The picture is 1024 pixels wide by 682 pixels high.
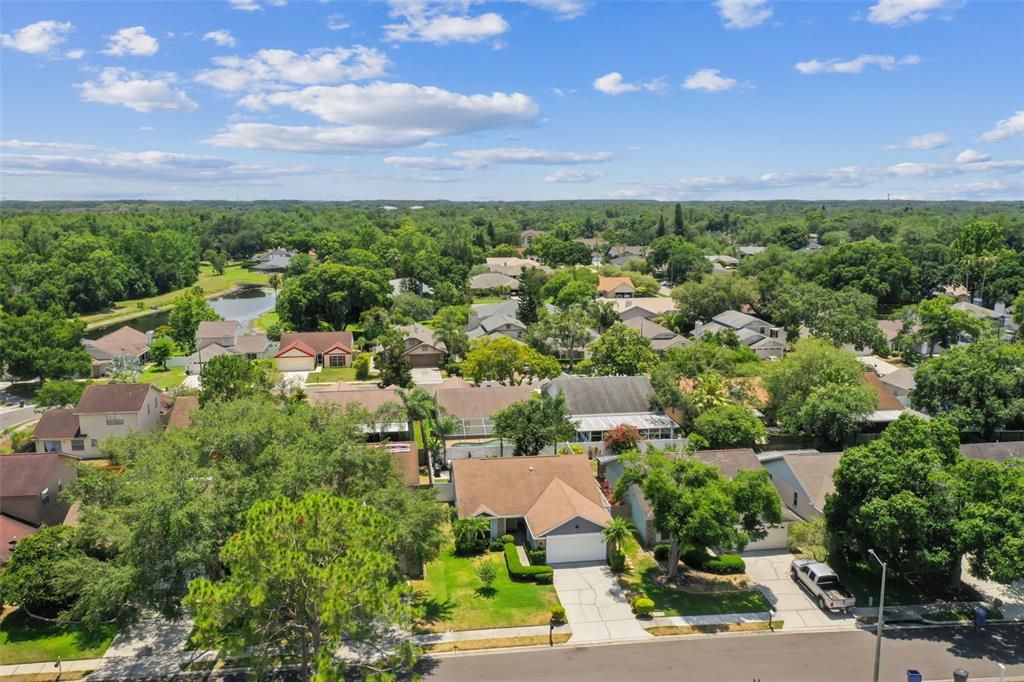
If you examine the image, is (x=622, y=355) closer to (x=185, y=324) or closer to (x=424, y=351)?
(x=424, y=351)

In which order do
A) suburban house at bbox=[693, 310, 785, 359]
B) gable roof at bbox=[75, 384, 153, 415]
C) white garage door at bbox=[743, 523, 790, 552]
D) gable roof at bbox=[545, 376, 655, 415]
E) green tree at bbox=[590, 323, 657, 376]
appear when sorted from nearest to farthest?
1. white garage door at bbox=[743, 523, 790, 552]
2. gable roof at bbox=[75, 384, 153, 415]
3. gable roof at bbox=[545, 376, 655, 415]
4. green tree at bbox=[590, 323, 657, 376]
5. suburban house at bbox=[693, 310, 785, 359]

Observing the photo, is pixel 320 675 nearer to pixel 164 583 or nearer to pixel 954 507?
pixel 164 583

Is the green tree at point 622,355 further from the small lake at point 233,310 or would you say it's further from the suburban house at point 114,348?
the small lake at point 233,310

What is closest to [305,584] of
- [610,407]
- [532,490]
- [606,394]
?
[532,490]

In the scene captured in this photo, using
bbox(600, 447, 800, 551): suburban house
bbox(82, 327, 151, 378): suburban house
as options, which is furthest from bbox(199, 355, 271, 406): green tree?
bbox(82, 327, 151, 378): suburban house

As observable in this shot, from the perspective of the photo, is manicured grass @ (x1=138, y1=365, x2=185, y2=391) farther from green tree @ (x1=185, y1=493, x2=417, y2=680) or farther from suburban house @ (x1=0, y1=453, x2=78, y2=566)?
green tree @ (x1=185, y1=493, x2=417, y2=680)

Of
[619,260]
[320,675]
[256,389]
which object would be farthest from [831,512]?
[619,260]

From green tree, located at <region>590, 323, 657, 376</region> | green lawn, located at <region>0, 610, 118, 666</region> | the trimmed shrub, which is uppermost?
green tree, located at <region>590, 323, 657, 376</region>
